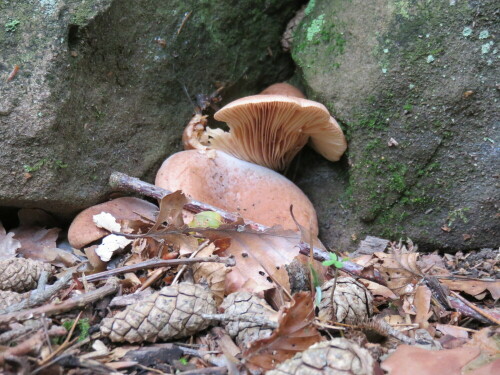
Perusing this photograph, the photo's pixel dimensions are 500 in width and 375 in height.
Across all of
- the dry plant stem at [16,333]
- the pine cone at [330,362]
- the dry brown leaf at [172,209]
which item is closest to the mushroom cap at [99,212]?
the dry brown leaf at [172,209]

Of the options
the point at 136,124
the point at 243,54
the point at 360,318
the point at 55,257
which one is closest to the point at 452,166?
the point at 360,318

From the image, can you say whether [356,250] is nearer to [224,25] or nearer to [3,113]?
[224,25]

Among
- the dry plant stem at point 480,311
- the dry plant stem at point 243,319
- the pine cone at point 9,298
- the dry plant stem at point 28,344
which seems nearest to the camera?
the dry plant stem at point 28,344

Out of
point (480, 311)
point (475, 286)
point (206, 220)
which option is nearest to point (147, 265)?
point (206, 220)

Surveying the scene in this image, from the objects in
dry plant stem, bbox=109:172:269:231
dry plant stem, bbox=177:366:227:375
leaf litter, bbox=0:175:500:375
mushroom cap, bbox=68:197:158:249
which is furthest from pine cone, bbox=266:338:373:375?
mushroom cap, bbox=68:197:158:249

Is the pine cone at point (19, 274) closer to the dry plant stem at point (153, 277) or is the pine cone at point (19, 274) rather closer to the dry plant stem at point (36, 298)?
the dry plant stem at point (36, 298)

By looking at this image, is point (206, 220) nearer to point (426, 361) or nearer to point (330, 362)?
point (330, 362)
